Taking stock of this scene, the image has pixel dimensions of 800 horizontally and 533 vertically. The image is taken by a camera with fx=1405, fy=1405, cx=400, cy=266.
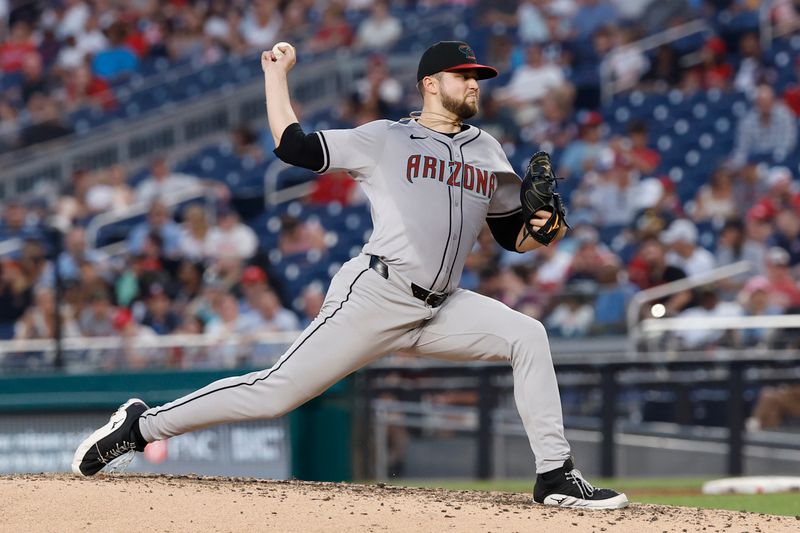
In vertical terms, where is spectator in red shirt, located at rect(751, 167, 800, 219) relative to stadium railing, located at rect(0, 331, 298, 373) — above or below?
above

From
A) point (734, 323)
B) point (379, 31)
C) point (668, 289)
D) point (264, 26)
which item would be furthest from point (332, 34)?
point (734, 323)

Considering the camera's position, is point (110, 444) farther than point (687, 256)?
No

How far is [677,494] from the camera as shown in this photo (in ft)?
26.5

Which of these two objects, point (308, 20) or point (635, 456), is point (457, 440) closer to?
point (635, 456)

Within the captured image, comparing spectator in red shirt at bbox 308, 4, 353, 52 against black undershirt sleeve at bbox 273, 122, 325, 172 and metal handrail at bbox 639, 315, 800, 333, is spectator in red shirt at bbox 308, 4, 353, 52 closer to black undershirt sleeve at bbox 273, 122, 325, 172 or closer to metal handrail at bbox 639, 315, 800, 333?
metal handrail at bbox 639, 315, 800, 333

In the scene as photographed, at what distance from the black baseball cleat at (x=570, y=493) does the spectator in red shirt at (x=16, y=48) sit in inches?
548

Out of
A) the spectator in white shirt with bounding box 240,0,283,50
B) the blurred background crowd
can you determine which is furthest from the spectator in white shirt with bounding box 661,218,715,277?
the spectator in white shirt with bounding box 240,0,283,50

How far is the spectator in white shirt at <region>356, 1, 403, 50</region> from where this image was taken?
51.3 feet

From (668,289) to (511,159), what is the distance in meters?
3.59

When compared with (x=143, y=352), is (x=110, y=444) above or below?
below

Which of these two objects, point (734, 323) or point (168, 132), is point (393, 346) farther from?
point (168, 132)

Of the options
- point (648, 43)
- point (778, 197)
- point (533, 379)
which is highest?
point (648, 43)

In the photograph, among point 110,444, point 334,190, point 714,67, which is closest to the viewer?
point 110,444

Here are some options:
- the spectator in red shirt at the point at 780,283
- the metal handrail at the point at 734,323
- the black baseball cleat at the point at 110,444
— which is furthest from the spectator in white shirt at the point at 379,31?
the black baseball cleat at the point at 110,444
